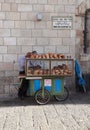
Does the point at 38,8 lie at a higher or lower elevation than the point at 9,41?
higher

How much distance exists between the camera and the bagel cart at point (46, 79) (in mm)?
11227

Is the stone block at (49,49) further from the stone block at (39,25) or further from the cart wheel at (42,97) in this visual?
the cart wheel at (42,97)

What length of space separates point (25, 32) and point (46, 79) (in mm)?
2145

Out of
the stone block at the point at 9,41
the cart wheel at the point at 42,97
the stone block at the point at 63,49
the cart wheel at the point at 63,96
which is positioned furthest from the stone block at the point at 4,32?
the cart wheel at the point at 63,96

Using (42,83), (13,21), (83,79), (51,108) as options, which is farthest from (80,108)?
(13,21)

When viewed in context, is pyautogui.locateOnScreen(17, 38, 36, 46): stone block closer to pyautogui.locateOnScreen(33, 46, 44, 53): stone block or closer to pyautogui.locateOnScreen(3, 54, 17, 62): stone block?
pyautogui.locateOnScreen(33, 46, 44, 53): stone block

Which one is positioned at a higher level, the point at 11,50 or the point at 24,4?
the point at 24,4

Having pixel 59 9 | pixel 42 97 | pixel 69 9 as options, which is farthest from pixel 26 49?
pixel 42 97

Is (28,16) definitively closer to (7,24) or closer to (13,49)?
(7,24)

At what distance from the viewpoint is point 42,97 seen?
11.4 metres

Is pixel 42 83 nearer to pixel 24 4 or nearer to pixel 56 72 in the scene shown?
pixel 56 72

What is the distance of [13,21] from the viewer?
501 inches

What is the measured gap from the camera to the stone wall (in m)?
12.7

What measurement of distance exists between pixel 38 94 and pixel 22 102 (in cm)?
66
